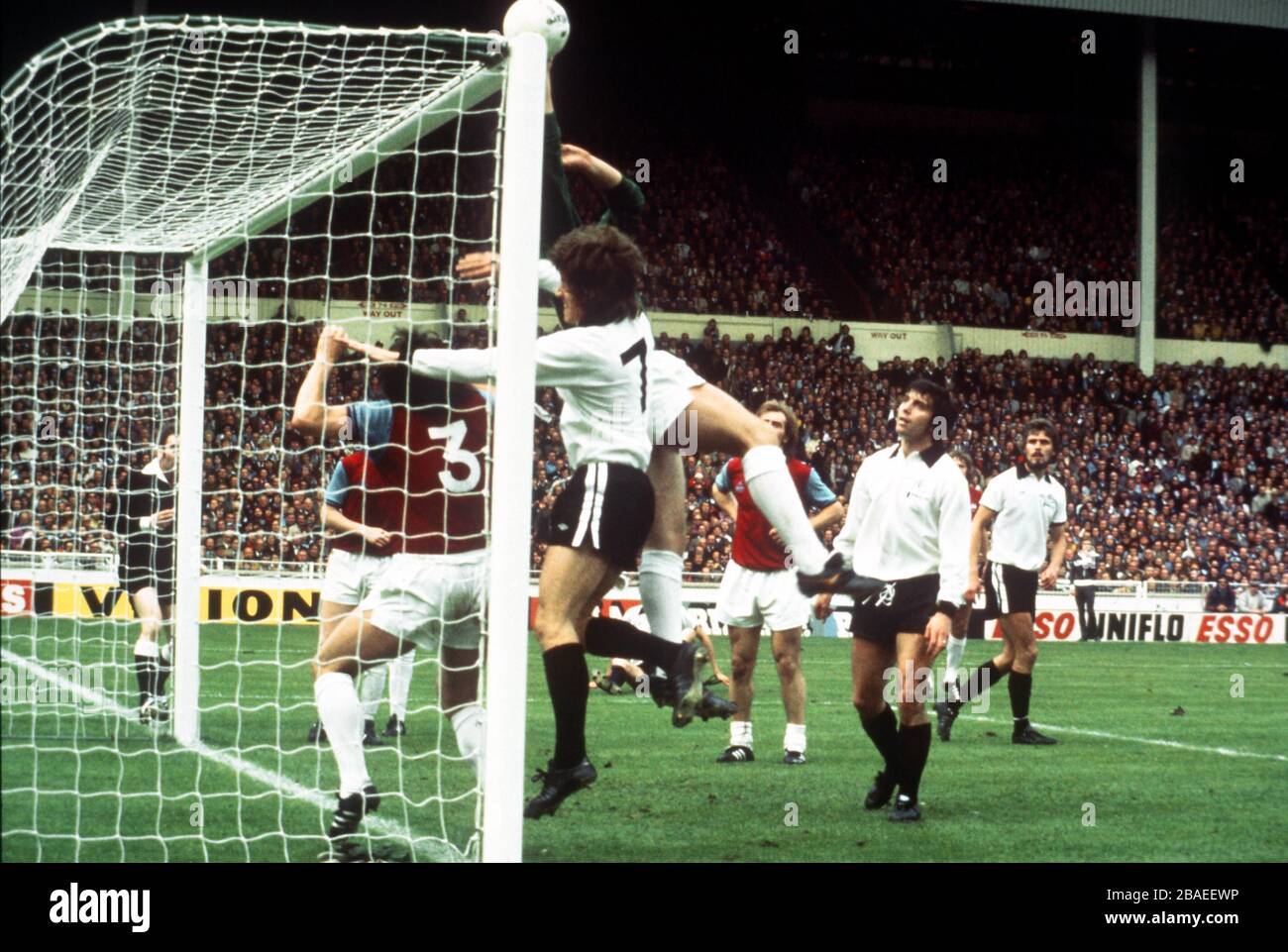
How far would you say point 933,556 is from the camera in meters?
7.05

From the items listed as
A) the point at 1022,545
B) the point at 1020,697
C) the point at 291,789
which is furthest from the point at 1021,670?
the point at 291,789

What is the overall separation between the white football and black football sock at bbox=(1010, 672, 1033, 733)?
6142 millimetres

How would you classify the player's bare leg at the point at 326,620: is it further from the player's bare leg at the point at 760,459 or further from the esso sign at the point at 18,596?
the esso sign at the point at 18,596

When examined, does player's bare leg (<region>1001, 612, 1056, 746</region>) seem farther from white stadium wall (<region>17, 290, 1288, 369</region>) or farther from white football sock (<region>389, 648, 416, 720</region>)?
white stadium wall (<region>17, 290, 1288, 369</region>)

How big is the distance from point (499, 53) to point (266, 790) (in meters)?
3.83

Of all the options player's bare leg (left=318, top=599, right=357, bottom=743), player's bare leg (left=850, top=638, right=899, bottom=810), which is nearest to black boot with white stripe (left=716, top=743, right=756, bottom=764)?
player's bare leg (left=850, top=638, right=899, bottom=810)

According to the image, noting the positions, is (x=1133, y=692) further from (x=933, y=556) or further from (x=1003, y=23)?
(x=1003, y=23)

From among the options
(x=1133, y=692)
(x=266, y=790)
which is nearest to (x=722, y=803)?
(x=266, y=790)

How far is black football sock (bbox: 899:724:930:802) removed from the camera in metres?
6.91

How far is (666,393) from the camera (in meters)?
5.40

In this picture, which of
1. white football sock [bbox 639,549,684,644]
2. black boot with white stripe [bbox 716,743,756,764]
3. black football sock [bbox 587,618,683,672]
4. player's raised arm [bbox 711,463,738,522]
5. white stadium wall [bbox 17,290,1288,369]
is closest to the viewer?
black football sock [bbox 587,618,683,672]

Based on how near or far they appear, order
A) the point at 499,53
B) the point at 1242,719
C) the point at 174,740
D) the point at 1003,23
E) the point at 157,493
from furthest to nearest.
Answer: the point at 1003,23 → the point at 1242,719 → the point at 157,493 → the point at 174,740 → the point at 499,53

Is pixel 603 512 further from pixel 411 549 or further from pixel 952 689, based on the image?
pixel 952 689

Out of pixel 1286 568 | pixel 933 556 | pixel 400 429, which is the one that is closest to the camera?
pixel 400 429
